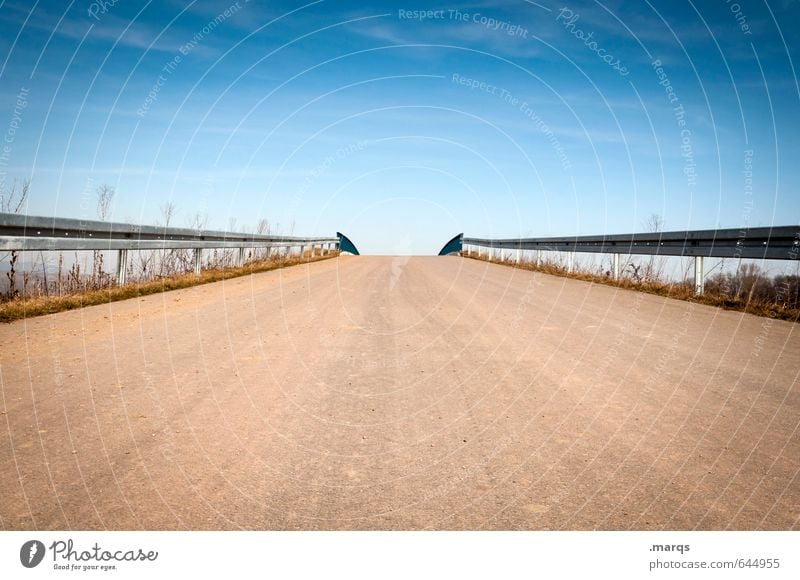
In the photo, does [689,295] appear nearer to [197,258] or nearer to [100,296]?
[100,296]

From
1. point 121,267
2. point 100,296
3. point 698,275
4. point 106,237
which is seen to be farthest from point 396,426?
point 698,275

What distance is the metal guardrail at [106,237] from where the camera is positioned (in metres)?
7.82

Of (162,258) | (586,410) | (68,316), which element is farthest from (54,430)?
(162,258)

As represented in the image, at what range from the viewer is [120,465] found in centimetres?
304

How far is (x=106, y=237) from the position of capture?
10453 mm

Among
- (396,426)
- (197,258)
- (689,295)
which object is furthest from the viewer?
(197,258)

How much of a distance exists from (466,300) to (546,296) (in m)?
1.83
